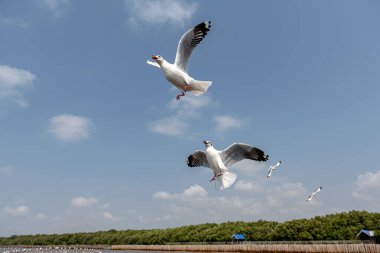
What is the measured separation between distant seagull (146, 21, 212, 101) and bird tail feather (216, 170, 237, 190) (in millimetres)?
2820

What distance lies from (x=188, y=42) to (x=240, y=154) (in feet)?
12.1

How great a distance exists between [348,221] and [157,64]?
43539 millimetres

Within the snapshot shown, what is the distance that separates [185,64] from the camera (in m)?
11.9

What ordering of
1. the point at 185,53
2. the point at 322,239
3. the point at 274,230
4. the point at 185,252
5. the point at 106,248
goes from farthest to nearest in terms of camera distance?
the point at 106,248 → the point at 185,252 → the point at 274,230 → the point at 322,239 → the point at 185,53

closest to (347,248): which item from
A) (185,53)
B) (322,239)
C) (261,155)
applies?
(322,239)

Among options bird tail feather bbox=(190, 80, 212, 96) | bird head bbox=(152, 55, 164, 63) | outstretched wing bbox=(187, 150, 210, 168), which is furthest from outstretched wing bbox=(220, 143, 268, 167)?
bird head bbox=(152, 55, 164, 63)

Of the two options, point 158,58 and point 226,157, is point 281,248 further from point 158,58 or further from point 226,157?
point 158,58

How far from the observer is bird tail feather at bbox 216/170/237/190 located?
40.6 feet

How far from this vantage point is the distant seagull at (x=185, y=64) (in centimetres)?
1106

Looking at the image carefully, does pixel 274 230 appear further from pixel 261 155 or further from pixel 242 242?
pixel 261 155

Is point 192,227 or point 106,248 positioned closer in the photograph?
point 192,227

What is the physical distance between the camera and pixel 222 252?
53.8 meters

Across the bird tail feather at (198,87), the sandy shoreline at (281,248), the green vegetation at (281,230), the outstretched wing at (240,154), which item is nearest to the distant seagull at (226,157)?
the outstretched wing at (240,154)

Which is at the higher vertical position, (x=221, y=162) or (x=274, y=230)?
(x=274, y=230)
